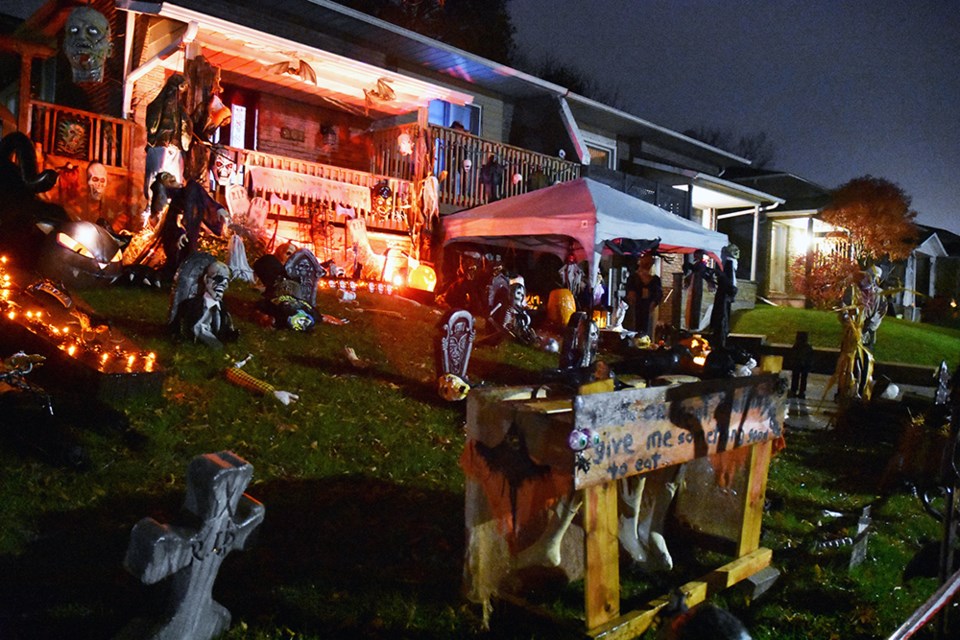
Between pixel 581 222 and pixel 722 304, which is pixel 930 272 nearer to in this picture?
pixel 722 304

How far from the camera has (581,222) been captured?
1431 cm

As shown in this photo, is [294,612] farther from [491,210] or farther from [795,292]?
[795,292]

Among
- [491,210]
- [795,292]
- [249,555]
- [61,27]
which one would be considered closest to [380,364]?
[249,555]

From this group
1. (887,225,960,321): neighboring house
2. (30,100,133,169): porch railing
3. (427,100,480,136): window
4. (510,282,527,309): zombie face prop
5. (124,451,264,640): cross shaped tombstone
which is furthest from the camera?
(887,225,960,321): neighboring house

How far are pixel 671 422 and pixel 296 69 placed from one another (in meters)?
13.0

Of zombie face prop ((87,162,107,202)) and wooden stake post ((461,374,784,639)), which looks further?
zombie face prop ((87,162,107,202))

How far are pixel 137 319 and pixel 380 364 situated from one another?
2973 millimetres

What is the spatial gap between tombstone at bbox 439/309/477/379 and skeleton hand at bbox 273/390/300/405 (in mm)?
1860

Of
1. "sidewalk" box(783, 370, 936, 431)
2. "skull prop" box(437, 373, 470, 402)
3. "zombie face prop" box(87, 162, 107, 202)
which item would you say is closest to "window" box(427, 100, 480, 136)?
"zombie face prop" box(87, 162, 107, 202)

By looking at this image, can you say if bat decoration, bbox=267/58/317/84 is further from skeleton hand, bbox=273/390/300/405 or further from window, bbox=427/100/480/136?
skeleton hand, bbox=273/390/300/405

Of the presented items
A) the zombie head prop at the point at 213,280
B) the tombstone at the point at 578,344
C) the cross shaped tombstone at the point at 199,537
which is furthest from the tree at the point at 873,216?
the cross shaped tombstone at the point at 199,537

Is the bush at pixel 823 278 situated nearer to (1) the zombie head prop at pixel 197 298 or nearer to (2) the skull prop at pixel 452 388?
(2) the skull prop at pixel 452 388

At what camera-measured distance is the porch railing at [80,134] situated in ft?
39.2

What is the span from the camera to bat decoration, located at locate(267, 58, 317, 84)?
14.8 meters
